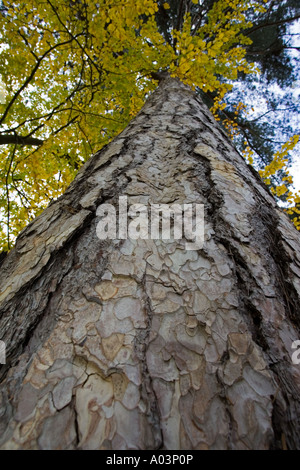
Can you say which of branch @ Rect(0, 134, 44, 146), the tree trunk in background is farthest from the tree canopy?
the tree trunk in background

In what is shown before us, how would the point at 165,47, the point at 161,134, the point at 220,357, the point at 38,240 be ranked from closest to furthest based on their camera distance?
1. the point at 220,357
2. the point at 38,240
3. the point at 161,134
4. the point at 165,47

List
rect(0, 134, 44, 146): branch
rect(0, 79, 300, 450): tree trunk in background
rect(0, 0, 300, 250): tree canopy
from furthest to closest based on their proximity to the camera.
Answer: rect(0, 134, 44, 146): branch
rect(0, 0, 300, 250): tree canopy
rect(0, 79, 300, 450): tree trunk in background

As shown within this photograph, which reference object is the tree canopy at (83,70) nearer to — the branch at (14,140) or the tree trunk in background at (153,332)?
the branch at (14,140)

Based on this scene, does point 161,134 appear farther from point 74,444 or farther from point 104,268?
point 74,444

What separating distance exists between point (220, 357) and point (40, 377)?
0.36 meters

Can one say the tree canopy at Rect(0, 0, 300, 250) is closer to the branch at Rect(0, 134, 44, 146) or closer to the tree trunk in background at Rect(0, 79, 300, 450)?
the branch at Rect(0, 134, 44, 146)

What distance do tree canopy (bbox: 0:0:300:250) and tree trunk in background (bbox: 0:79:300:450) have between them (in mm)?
2195

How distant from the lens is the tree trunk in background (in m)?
0.38

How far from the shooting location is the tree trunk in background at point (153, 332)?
0.38m

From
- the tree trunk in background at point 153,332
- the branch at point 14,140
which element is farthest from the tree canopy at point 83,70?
the tree trunk in background at point 153,332

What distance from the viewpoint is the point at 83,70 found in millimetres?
2963

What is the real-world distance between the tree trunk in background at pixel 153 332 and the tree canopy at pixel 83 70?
2195 millimetres
